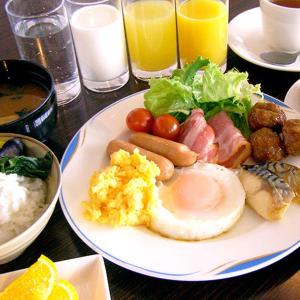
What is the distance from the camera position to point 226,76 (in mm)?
1899

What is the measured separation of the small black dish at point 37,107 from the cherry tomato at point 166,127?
423 millimetres

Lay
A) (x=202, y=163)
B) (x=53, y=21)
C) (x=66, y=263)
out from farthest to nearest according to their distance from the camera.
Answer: (x=53, y=21), (x=202, y=163), (x=66, y=263)

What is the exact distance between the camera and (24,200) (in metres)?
1.43

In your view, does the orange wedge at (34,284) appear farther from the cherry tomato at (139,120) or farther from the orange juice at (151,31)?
the orange juice at (151,31)

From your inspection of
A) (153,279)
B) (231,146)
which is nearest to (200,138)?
(231,146)

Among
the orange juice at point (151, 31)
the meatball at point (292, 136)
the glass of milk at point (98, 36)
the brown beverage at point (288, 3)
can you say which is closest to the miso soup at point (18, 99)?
the glass of milk at point (98, 36)

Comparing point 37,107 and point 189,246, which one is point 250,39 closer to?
point 37,107

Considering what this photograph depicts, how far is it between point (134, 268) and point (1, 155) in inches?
24.8

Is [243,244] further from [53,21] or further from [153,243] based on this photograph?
[53,21]

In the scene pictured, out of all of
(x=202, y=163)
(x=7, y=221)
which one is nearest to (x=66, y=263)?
(x=7, y=221)

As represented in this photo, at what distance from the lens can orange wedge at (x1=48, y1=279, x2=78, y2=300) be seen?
1.14 meters

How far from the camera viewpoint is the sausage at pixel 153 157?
1.62 m

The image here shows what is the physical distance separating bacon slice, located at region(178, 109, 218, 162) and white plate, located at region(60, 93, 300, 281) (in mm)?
304

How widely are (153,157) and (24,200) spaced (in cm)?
49
